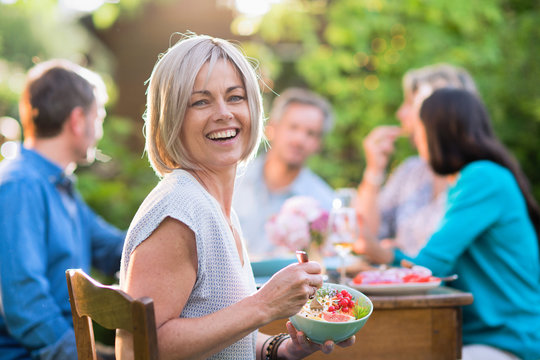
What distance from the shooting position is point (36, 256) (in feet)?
6.49

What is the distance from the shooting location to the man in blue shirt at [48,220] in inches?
74.9

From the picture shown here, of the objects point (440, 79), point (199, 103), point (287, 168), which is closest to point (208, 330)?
point (199, 103)

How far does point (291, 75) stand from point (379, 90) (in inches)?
40.3

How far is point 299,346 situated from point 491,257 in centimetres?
109

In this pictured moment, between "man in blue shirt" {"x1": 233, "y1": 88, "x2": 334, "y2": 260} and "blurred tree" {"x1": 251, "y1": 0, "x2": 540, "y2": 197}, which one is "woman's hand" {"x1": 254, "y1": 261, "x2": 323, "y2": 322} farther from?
"blurred tree" {"x1": 251, "y1": 0, "x2": 540, "y2": 197}

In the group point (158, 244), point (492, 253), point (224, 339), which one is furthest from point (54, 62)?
point (492, 253)

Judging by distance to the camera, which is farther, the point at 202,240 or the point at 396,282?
the point at 396,282

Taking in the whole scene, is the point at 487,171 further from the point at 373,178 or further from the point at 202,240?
the point at 202,240

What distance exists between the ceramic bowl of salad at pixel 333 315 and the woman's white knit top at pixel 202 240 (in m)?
0.16

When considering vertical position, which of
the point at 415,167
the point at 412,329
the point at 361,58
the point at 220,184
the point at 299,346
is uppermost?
the point at 361,58

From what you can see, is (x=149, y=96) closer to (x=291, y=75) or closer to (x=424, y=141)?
(x=424, y=141)

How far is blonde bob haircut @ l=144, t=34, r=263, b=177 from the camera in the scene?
1317 mm

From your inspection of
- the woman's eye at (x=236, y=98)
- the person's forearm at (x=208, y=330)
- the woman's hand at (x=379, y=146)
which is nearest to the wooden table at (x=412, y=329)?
the person's forearm at (x=208, y=330)

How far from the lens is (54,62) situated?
245cm
